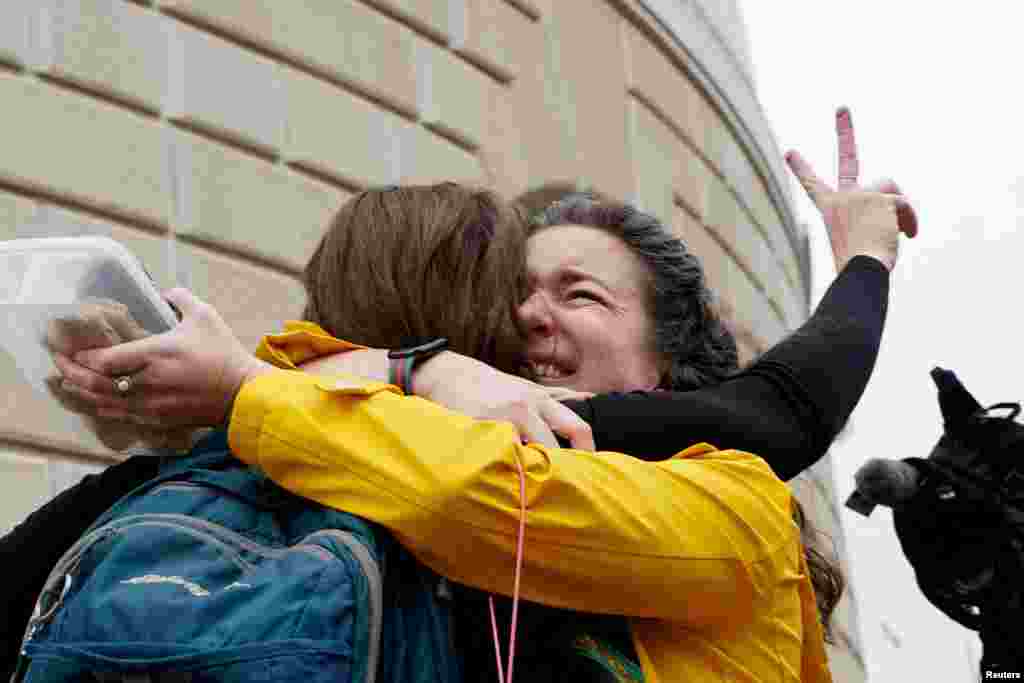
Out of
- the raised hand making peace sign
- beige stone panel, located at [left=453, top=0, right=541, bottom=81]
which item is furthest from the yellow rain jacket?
beige stone panel, located at [left=453, top=0, right=541, bottom=81]

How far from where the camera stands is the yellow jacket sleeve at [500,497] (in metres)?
1.41

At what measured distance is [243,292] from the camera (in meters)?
4.43

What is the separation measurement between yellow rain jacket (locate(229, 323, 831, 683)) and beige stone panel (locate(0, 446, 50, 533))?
2360 millimetres

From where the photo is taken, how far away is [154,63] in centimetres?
446

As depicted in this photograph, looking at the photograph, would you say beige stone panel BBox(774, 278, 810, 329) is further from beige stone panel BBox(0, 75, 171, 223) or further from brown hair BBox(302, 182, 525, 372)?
brown hair BBox(302, 182, 525, 372)

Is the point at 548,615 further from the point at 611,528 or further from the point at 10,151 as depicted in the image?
the point at 10,151

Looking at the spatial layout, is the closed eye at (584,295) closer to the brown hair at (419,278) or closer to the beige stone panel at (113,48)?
the brown hair at (419,278)

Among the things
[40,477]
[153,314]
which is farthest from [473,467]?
[40,477]

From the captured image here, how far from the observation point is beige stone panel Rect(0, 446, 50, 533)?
12.0 ft

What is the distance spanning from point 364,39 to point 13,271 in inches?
149

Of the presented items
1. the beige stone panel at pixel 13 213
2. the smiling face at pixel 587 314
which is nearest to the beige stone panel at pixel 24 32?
the beige stone panel at pixel 13 213

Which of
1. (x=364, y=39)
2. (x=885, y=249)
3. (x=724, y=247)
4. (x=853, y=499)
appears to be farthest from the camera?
(x=724, y=247)

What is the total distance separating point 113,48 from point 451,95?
54.7 inches

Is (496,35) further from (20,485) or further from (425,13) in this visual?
(20,485)
